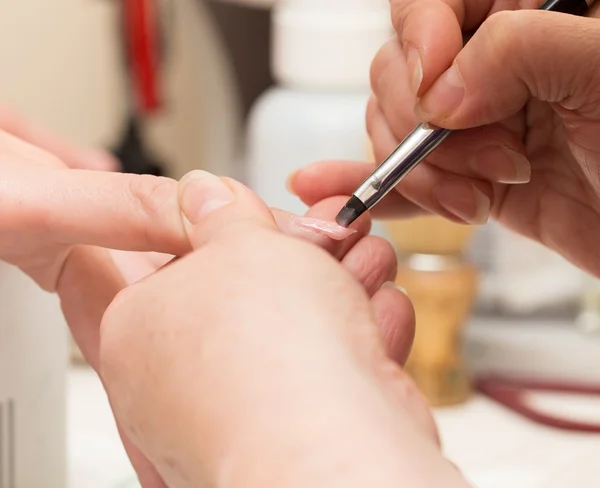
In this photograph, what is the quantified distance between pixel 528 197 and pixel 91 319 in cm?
25

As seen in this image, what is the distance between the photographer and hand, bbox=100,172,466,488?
23 centimetres

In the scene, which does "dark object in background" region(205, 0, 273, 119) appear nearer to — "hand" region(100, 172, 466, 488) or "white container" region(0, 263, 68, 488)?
"white container" region(0, 263, 68, 488)

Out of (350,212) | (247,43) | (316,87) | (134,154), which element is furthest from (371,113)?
(247,43)

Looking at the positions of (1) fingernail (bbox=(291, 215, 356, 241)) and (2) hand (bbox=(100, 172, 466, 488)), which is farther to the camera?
(1) fingernail (bbox=(291, 215, 356, 241))

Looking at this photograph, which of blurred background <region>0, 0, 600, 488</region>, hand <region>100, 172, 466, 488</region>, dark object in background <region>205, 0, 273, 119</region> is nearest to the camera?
hand <region>100, 172, 466, 488</region>

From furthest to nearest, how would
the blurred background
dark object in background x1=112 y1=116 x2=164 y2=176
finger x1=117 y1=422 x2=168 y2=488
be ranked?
dark object in background x1=112 y1=116 x2=164 y2=176 → the blurred background → finger x1=117 y1=422 x2=168 y2=488

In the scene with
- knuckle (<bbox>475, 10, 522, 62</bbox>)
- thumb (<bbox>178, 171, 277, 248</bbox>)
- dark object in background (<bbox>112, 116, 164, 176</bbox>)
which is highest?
knuckle (<bbox>475, 10, 522, 62</bbox>)

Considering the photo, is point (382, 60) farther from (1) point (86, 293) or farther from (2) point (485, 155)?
(1) point (86, 293)

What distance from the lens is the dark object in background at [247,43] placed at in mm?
1029

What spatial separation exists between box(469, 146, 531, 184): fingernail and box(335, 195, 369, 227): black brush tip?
0.29ft

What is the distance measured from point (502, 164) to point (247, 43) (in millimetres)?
657

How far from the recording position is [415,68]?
0.40 m

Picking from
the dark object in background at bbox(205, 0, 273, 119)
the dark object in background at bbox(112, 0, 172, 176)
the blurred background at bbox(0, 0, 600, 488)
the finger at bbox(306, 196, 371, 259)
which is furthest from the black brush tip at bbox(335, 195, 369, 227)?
the dark object in background at bbox(205, 0, 273, 119)

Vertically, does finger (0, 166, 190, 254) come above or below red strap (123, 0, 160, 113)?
above
